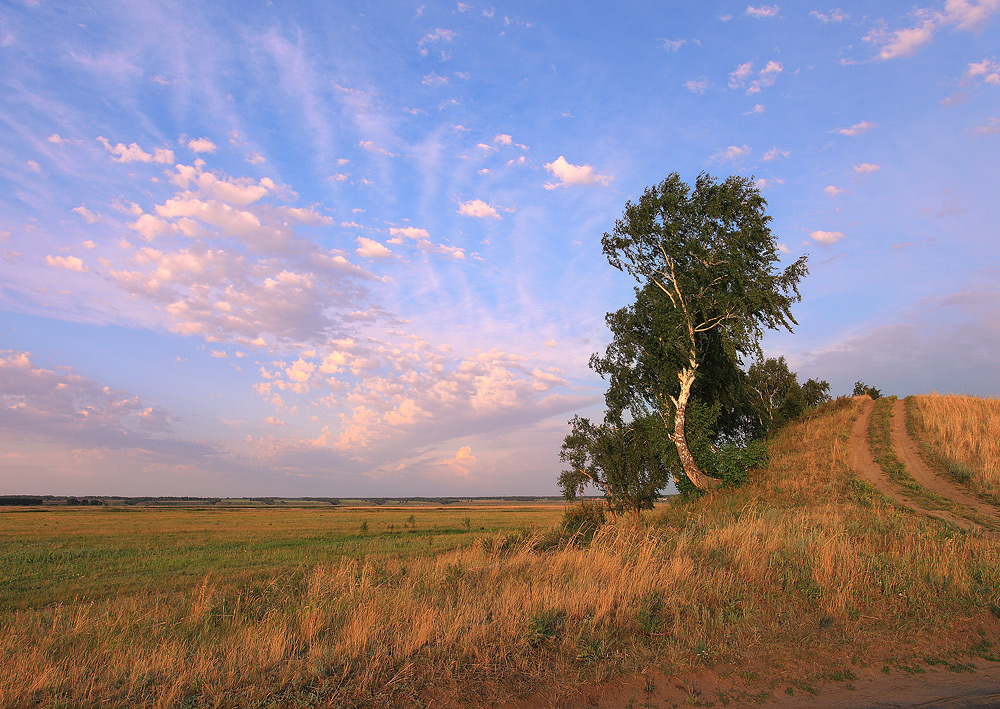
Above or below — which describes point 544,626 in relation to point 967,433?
below

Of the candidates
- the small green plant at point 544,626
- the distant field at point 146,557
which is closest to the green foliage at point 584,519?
the distant field at point 146,557

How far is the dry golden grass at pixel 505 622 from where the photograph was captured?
5395 millimetres

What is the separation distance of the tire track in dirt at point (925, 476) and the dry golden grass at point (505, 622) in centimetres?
532

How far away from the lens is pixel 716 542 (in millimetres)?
11227

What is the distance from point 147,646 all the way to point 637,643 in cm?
602

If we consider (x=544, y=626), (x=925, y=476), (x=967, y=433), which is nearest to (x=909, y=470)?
(x=925, y=476)

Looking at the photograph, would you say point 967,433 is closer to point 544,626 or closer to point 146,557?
point 544,626

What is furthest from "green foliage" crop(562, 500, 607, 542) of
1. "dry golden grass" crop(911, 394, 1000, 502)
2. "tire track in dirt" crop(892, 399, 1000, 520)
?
"dry golden grass" crop(911, 394, 1000, 502)

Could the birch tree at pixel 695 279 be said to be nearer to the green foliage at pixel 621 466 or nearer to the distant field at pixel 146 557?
the green foliage at pixel 621 466

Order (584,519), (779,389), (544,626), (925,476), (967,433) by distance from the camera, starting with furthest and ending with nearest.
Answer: (779,389), (967,433), (584,519), (925,476), (544,626)

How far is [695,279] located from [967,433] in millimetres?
12308

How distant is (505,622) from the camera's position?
676cm

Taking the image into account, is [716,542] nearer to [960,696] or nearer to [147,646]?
[960,696]

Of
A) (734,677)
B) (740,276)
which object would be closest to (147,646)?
(734,677)
